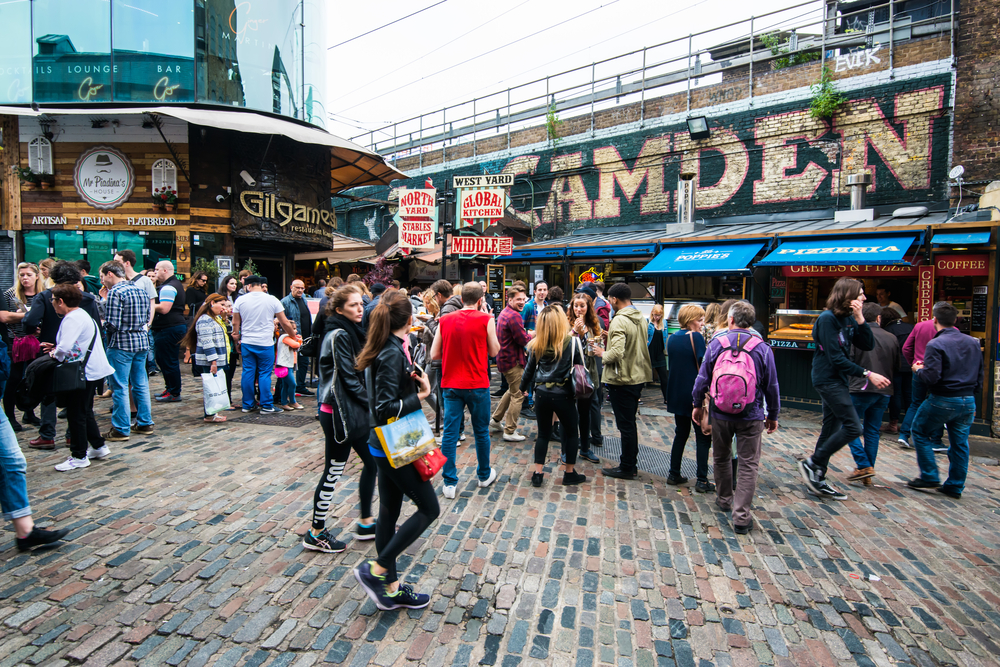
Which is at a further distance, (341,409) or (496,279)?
(496,279)

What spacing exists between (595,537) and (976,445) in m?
6.67

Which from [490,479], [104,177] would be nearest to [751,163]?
[490,479]

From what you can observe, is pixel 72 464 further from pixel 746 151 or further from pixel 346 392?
pixel 746 151

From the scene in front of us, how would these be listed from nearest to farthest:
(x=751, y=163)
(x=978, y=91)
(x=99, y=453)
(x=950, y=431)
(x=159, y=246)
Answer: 1. (x=950, y=431)
2. (x=99, y=453)
3. (x=978, y=91)
4. (x=159, y=246)
5. (x=751, y=163)

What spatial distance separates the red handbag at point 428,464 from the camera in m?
3.00

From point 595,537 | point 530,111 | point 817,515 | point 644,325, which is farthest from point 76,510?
point 530,111

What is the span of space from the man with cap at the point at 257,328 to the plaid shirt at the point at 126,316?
4.09ft

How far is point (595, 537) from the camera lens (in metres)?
4.11

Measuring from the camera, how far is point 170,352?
7.87m

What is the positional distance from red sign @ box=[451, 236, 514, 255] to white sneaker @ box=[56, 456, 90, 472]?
25.7ft

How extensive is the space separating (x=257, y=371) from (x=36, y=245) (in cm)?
1079

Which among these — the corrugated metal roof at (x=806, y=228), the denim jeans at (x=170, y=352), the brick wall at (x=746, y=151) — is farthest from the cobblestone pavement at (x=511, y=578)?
the brick wall at (x=746, y=151)

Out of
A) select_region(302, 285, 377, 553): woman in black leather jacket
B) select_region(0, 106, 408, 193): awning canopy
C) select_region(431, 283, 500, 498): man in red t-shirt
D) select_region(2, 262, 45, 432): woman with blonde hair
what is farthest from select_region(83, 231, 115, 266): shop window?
select_region(302, 285, 377, 553): woman in black leather jacket

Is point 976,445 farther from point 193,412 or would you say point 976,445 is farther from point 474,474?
point 193,412
